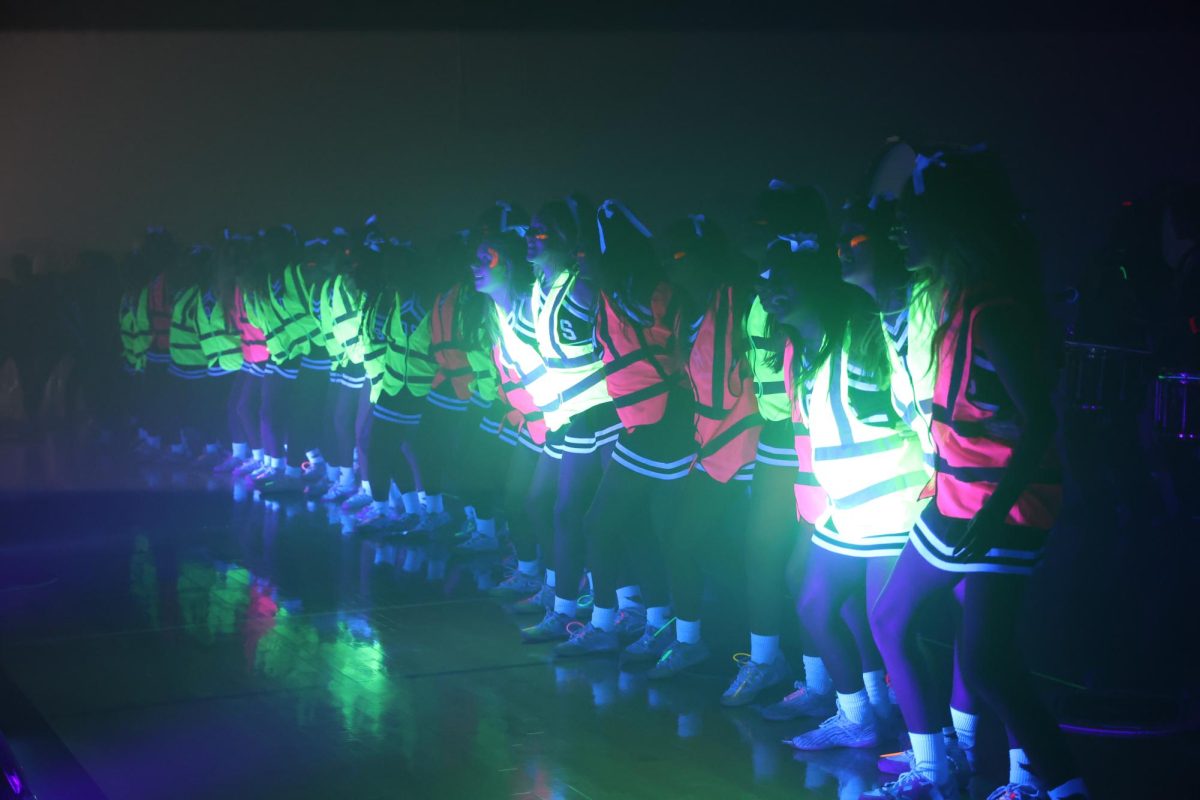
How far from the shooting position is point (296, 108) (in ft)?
41.2

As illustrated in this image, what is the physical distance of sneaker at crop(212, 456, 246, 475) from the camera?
12.0 metres

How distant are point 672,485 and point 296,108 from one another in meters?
8.20

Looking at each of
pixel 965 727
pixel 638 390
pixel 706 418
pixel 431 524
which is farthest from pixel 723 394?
pixel 431 524

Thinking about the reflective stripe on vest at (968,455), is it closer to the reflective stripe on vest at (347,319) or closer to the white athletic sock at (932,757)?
the white athletic sock at (932,757)

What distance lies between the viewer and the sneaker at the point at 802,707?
495 cm

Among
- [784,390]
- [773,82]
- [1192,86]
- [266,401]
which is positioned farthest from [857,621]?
[266,401]

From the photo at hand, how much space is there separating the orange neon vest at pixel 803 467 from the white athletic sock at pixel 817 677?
0.59m

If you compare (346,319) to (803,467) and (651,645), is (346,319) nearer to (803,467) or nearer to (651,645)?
(651,645)

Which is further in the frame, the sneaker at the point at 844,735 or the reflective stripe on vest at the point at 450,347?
the reflective stripe on vest at the point at 450,347

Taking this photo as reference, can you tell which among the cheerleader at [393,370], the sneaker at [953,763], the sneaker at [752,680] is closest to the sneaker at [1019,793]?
the sneaker at [953,763]

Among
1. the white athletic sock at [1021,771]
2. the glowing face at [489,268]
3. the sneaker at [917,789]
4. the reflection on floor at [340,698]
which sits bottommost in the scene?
the reflection on floor at [340,698]

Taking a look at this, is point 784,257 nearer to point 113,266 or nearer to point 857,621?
point 857,621

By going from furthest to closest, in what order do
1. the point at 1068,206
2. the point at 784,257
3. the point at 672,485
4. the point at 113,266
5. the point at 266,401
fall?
the point at 113,266
the point at 266,401
the point at 1068,206
the point at 672,485
the point at 784,257

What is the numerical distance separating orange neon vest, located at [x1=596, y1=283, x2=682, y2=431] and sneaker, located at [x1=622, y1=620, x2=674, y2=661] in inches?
36.2
